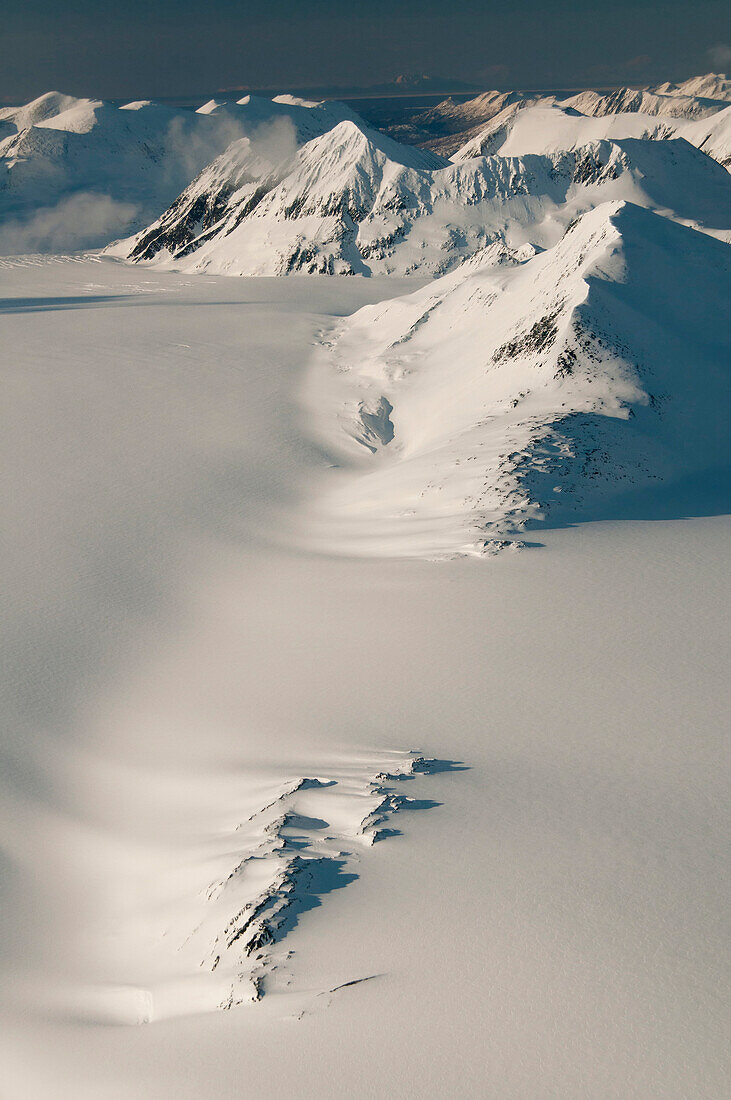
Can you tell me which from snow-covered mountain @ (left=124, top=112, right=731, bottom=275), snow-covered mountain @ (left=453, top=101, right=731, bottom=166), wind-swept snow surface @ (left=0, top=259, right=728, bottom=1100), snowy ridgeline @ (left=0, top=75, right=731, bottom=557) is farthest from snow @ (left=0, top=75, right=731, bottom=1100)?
snow-covered mountain @ (left=453, top=101, right=731, bottom=166)

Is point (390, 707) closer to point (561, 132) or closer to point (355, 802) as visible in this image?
point (355, 802)

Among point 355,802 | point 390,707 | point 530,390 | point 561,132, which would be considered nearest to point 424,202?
point 530,390

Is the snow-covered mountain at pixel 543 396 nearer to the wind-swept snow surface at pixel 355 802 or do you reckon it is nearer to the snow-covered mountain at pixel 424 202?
the wind-swept snow surface at pixel 355 802

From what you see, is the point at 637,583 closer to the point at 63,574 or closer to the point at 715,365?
the point at 63,574

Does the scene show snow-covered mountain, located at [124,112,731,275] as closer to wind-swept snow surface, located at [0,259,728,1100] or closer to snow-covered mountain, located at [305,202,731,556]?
snow-covered mountain, located at [305,202,731,556]

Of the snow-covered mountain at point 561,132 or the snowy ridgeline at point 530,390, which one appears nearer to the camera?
the snowy ridgeline at point 530,390

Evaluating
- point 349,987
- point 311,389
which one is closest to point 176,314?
point 311,389

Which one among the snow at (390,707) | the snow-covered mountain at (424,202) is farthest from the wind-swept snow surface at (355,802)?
the snow-covered mountain at (424,202)
